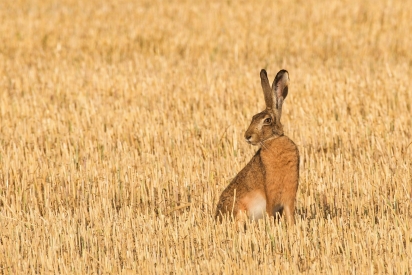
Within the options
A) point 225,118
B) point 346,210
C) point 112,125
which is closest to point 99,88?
point 112,125

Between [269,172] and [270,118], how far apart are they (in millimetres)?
418

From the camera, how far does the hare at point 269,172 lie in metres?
6.09

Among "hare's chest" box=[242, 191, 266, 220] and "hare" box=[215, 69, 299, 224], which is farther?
"hare's chest" box=[242, 191, 266, 220]

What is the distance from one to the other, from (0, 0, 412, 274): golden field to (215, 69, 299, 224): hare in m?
0.19

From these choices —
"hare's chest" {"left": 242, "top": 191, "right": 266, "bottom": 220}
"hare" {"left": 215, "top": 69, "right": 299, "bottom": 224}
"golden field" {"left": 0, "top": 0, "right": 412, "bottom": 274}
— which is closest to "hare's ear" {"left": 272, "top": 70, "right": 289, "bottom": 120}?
"hare" {"left": 215, "top": 69, "right": 299, "bottom": 224}

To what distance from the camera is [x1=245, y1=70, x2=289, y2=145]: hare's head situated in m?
6.13

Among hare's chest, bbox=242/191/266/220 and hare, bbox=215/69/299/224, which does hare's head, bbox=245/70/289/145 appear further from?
hare's chest, bbox=242/191/266/220

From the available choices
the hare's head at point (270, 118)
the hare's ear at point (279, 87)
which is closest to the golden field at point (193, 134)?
the hare's head at point (270, 118)

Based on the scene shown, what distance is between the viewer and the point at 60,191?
7.79 metres

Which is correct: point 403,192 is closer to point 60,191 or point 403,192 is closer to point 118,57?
point 60,191

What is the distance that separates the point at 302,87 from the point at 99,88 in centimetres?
305

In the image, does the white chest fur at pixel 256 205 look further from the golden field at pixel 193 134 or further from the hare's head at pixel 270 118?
the hare's head at pixel 270 118

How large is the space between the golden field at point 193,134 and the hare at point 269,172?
19cm

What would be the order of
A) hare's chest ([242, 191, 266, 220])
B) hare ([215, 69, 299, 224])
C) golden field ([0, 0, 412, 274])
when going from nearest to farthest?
golden field ([0, 0, 412, 274])
hare ([215, 69, 299, 224])
hare's chest ([242, 191, 266, 220])
